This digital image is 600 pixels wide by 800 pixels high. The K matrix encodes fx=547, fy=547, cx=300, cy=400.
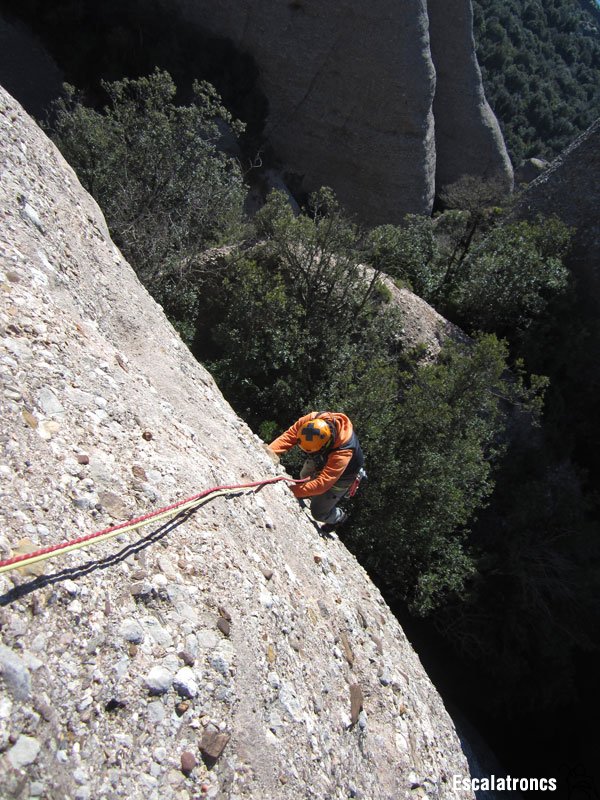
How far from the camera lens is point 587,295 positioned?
2108 cm

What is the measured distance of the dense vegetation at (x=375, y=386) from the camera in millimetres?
12078

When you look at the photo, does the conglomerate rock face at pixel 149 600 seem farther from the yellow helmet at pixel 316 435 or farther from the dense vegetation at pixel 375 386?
the dense vegetation at pixel 375 386

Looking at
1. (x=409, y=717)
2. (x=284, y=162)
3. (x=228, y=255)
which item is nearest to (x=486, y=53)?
(x=284, y=162)

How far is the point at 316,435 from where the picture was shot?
21.6 ft

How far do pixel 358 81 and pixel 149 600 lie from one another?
3115 centimetres

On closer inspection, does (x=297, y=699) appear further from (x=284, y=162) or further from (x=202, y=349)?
(x=284, y=162)

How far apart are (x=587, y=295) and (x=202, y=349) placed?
1528cm

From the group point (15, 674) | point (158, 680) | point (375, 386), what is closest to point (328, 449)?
point (158, 680)

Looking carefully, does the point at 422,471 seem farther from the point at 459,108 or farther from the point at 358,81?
the point at 459,108

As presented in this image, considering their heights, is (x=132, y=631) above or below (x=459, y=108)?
below

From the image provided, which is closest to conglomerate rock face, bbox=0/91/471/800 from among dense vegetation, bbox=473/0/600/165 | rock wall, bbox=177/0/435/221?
rock wall, bbox=177/0/435/221

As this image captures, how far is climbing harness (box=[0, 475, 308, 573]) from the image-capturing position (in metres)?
3.15

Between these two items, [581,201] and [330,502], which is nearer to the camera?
[330,502]

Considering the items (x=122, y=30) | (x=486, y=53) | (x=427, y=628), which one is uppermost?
(x=486, y=53)
